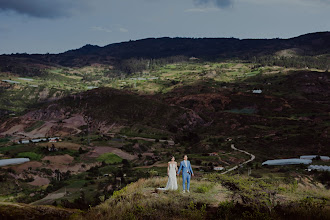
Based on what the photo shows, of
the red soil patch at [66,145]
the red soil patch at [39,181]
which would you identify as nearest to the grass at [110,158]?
the red soil patch at [66,145]

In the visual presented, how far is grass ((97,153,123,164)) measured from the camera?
225 ft

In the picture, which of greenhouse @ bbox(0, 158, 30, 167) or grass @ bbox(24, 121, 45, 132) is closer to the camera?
greenhouse @ bbox(0, 158, 30, 167)

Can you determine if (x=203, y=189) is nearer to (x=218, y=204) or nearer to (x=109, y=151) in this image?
(x=218, y=204)

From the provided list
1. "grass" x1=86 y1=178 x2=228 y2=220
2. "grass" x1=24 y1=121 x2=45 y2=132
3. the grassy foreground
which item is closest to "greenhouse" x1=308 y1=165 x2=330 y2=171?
the grassy foreground

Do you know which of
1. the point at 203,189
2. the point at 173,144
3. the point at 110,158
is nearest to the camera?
the point at 203,189

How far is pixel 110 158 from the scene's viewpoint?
230 ft

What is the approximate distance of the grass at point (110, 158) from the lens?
225 feet

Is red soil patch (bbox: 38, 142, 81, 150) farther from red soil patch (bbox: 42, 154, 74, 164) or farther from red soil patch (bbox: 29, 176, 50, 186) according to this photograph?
red soil patch (bbox: 29, 176, 50, 186)

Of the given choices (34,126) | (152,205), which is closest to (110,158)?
(34,126)

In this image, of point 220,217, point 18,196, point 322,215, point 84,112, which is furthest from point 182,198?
point 84,112

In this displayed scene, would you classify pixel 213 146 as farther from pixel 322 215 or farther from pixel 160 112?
pixel 322 215

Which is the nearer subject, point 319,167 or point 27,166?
point 319,167

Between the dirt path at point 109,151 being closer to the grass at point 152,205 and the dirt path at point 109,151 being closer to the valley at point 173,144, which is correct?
the valley at point 173,144

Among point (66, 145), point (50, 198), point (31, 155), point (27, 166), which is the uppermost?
point (50, 198)
